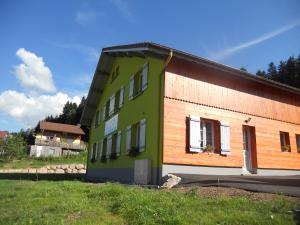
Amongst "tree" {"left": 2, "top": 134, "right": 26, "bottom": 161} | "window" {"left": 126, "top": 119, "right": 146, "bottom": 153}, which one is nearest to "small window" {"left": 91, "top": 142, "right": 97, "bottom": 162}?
"window" {"left": 126, "top": 119, "right": 146, "bottom": 153}

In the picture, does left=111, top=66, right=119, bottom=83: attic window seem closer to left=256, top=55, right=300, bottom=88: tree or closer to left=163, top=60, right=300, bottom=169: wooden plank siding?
left=163, top=60, right=300, bottom=169: wooden plank siding

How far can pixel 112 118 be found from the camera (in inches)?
746

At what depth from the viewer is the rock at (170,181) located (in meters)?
9.52

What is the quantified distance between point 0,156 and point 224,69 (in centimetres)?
4302

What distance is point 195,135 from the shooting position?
11.5 metres

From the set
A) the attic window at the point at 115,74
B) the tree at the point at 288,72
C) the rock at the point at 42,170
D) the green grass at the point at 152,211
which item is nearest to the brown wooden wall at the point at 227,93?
the green grass at the point at 152,211

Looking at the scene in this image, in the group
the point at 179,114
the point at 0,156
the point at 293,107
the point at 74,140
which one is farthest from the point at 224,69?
the point at 74,140

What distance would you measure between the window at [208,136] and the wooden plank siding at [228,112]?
24 centimetres

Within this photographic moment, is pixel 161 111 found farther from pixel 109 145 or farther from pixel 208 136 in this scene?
pixel 109 145

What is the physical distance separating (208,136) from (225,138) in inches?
28.5

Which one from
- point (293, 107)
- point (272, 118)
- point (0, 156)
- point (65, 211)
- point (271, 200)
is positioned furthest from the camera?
point (0, 156)

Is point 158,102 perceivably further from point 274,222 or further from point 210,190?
point 274,222

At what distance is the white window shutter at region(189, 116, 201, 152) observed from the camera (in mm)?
11305

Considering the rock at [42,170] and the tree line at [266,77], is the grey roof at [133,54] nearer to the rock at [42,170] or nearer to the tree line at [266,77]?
the rock at [42,170]
